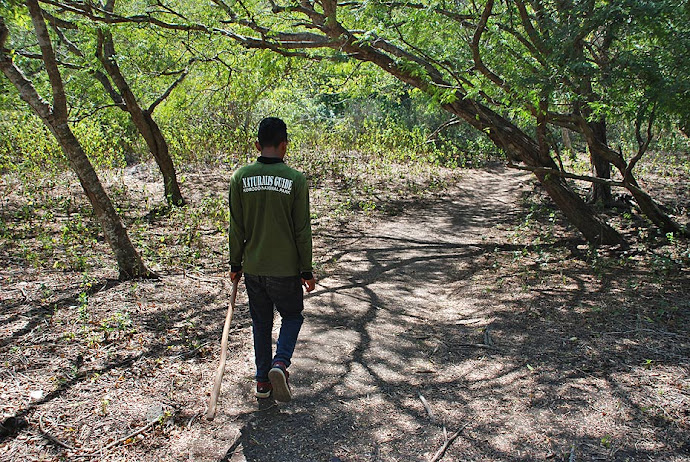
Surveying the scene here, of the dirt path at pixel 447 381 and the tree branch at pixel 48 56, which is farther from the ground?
the tree branch at pixel 48 56

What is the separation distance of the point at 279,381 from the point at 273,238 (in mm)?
972

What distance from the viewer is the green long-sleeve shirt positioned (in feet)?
10.5

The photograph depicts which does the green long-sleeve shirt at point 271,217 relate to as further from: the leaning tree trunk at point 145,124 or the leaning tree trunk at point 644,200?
the leaning tree trunk at point 145,124

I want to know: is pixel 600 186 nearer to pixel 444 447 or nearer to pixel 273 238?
pixel 444 447

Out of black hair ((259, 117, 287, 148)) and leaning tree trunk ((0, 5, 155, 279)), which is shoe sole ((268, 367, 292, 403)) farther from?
leaning tree trunk ((0, 5, 155, 279))

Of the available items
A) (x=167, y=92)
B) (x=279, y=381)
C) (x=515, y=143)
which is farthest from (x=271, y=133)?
(x=167, y=92)

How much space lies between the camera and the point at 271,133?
10.6 ft

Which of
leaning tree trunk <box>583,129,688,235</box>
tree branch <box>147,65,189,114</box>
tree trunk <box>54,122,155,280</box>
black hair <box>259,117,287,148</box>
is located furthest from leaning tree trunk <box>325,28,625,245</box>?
black hair <box>259,117,287,148</box>

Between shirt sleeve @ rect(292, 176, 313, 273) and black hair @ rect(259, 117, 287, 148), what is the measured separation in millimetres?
305

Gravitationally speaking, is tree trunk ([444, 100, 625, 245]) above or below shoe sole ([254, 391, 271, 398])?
above

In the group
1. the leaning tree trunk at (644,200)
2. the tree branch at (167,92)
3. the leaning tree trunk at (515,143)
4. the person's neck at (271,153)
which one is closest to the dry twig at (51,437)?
the person's neck at (271,153)

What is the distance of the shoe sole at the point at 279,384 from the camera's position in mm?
3242

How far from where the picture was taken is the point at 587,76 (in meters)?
5.37

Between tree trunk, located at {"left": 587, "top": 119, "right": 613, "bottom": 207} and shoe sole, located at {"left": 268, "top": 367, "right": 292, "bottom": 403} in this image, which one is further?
tree trunk, located at {"left": 587, "top": 119, "right": 613, "bottom": 207}
